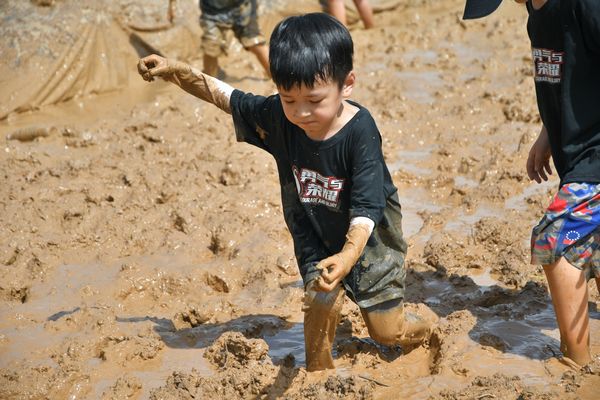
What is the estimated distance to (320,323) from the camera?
2260 mm

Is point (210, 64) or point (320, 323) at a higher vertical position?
point (210, 64)

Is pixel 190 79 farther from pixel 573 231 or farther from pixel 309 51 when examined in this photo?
pixel 573 231

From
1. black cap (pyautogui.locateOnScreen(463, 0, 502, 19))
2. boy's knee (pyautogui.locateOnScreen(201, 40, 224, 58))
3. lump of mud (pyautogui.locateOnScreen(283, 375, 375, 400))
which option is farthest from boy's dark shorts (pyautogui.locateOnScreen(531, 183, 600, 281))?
boy's knee (pyautogui.locateOnScreen(201, 40, 224, 58))

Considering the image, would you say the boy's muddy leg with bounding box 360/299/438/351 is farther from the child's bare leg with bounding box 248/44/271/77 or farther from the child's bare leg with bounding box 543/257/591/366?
the child's bare leg with bounding box 248/44/271/77

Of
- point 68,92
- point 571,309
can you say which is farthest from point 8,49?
point 571,309

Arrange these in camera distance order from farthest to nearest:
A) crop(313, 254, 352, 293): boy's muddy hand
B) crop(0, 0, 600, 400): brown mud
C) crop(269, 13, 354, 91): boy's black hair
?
crop(0, 0, 600, 400): brown mud → crop(269, 13, 354, 91): boy's black hair → crop(313, 254, 352, 293): boy's muddy hand

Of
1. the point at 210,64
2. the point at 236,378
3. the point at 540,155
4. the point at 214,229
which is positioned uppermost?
the point at 210,64

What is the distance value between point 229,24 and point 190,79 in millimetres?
3212

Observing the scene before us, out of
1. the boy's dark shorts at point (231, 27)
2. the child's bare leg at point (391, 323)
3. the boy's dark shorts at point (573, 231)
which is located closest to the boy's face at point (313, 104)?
the child's bare leg at point (391, 323)

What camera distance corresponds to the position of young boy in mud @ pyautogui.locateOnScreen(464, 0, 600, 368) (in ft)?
6.79

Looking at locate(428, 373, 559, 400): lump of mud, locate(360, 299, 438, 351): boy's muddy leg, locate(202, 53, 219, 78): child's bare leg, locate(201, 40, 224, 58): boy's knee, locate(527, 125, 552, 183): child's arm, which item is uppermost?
locate(201, 40, 224, 58): boy's knee

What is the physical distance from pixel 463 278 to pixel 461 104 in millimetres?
2398

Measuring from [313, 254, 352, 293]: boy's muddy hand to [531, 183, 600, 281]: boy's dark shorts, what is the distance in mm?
862

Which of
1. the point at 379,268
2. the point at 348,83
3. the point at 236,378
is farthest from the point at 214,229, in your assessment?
the point at 348,83
